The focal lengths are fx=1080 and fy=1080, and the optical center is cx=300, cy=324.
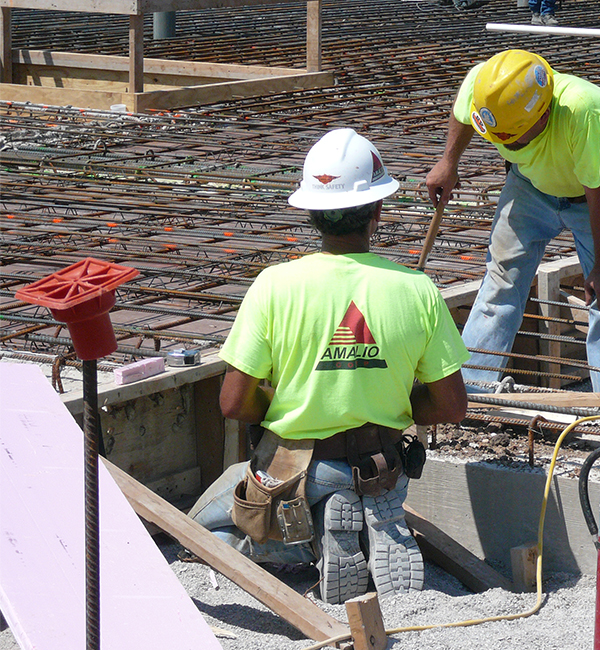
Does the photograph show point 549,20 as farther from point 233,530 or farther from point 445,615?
point 445,615

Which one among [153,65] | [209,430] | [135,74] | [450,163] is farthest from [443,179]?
[153,65]

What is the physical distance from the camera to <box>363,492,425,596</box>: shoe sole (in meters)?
3.39

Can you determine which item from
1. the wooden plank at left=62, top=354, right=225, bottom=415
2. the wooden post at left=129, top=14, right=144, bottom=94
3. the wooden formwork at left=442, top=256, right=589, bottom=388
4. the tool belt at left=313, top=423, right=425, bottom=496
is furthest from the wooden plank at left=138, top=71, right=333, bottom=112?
the tool belt at left=313, top=423, right=425, bottom=496

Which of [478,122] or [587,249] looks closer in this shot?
[478,122]

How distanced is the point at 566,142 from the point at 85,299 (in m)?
2.69

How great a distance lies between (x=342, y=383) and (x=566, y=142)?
4.64 feet

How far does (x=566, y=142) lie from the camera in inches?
159

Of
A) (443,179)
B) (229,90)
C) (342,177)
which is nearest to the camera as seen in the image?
(342,177)

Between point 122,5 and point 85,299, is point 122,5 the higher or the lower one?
the higher one

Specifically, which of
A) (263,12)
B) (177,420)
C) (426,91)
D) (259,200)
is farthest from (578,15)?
(177,420)

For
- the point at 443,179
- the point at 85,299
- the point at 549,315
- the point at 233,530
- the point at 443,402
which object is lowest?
the point at 233,530

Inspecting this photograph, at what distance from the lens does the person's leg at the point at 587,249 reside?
4395 millimetres

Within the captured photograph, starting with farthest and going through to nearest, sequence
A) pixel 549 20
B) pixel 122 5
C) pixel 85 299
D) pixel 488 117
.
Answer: pixel 549 20 < pixel 122 5 < pixel 488 117 < pixel 85 299

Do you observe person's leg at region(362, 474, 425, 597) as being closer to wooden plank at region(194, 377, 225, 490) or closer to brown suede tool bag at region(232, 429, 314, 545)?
brown suede tool bag at region(232, 429, 314, 545)
